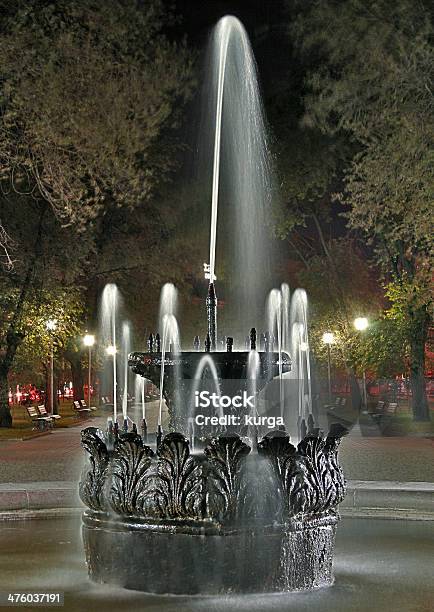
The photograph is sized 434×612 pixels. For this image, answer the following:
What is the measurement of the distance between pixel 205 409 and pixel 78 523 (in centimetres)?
196

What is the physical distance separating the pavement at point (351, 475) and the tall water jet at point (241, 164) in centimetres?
309

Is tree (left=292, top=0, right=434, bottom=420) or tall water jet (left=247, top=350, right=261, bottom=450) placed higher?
tree (left=292, top=0, right=434, bottom=420)

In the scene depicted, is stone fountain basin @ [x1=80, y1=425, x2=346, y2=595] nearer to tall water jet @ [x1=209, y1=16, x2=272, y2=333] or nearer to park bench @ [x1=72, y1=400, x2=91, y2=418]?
tall water jet @ [x1=209, y1=16, x2=272, y2=333]

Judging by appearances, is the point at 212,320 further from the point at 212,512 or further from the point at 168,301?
the point at 168,301

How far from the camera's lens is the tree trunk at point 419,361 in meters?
37.1

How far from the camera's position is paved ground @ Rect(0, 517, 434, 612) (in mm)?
7586

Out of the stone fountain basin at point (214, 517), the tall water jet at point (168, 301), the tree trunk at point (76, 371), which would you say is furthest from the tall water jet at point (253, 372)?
the tree trunk at point (76, 371)

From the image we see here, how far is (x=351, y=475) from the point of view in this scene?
17.9 meters

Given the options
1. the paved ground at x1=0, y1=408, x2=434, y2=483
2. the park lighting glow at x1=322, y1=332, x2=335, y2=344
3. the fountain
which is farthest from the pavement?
the park lighting glow at x1=322, y1=332, x2=335, y2=344

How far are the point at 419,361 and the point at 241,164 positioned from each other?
10.0 meters

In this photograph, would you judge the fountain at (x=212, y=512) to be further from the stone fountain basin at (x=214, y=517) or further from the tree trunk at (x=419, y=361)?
the tree trunk at (x=419, y=361)

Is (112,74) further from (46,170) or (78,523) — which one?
(78,523)

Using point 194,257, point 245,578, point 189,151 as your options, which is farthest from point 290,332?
point 245,578

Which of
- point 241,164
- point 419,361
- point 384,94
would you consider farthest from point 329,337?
point 384,94
